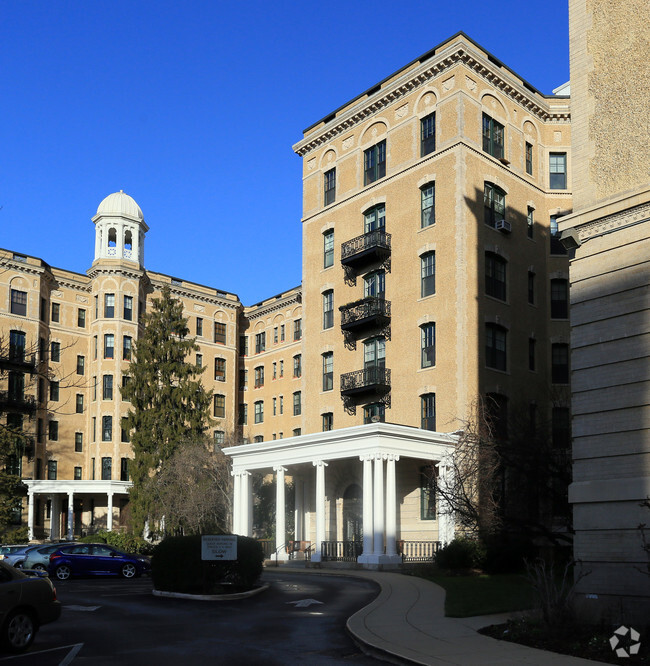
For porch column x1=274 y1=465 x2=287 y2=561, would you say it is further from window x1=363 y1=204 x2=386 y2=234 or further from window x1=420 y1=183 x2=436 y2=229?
window x1=420 y1=183 x2=436 y2=229

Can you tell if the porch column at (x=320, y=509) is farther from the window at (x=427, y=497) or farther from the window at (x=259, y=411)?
the window at (x=259, y=411)

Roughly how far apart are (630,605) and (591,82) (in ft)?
34.3

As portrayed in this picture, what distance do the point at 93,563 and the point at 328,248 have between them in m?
22.0

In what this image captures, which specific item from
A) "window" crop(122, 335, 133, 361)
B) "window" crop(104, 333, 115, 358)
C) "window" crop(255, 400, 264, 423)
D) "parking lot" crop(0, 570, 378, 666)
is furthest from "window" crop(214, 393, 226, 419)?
"parking lot" crop(0, 570, 378, 666)

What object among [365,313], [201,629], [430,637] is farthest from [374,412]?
[430,637]

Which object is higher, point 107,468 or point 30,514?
point 107,468

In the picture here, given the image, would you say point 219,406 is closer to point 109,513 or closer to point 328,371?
point 109,513

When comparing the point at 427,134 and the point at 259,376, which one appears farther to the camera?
the point at 259,376

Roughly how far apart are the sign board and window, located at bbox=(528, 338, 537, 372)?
913 inches

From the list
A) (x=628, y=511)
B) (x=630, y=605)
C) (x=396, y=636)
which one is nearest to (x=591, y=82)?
(x=628, y=511)

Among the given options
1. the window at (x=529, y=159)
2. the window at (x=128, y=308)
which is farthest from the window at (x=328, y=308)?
the window at (x=128, y=308)

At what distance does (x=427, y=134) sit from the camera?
140 feet

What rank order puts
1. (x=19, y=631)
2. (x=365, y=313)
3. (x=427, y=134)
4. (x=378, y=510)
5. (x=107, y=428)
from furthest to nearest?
(x=107, y=428) → (x=365, y=313) → (x=427, y=134) → (x=378, y=510) → (x=19, y=631)

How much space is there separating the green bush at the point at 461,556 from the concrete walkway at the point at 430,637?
833 cm
